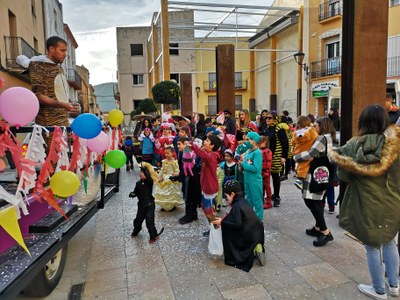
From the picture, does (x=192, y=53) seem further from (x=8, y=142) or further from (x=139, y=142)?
(x=8, y=142)

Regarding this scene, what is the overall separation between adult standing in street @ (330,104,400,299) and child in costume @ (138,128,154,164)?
6.37 meters

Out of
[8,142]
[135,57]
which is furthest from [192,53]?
[8,142]

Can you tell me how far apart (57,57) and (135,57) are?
32.7m

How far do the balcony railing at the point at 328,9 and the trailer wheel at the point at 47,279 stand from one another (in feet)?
69.2

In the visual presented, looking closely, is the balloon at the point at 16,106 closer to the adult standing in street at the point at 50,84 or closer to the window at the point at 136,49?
the adult standing in street at the point at 50,84

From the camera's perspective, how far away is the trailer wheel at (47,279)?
9.86 ft

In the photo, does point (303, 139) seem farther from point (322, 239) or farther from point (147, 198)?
point (147, 198)

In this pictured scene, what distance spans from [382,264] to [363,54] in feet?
8.90

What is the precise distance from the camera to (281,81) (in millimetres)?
26750

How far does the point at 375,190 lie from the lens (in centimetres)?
288

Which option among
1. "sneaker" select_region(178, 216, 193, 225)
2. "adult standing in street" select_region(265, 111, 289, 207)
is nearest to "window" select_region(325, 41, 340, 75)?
"adult standing in street" select_region(265, 111, 289, 207)

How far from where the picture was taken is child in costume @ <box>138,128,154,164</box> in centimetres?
888

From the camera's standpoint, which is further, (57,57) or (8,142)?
(57,57)

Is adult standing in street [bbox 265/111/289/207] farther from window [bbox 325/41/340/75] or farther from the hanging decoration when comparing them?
window [bbox 325/41/340/75]
